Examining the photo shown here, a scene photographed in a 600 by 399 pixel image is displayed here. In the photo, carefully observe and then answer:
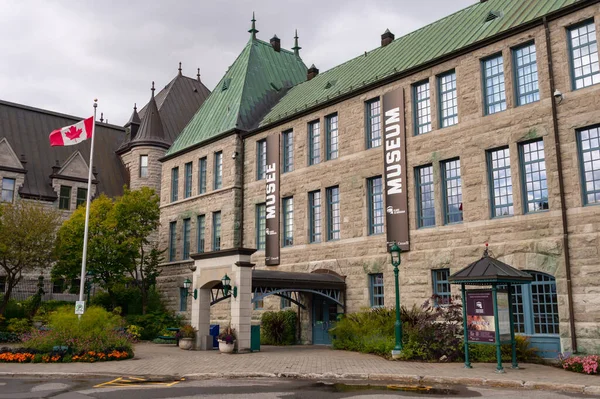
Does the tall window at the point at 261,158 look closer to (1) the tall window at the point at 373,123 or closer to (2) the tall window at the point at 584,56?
(1) the tall window at the point at 373,123

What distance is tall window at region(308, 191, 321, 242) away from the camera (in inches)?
1012

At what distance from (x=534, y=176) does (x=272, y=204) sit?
41.5ft

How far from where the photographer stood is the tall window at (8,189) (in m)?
40.2

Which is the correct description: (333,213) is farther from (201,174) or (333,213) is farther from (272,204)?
(201,174)

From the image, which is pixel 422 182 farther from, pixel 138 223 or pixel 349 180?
pixel 138 223

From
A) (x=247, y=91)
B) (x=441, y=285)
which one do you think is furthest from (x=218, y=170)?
(x=441, y=285)

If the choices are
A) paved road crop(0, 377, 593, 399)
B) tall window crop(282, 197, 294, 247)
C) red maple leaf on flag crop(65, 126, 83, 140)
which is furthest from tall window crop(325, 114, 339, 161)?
paved road crop(0, 377, 593, 399)

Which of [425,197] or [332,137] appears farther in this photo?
[332,137]

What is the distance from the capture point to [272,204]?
2753 cm

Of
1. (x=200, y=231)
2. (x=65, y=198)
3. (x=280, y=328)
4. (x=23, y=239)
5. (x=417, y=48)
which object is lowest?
(x=280, y=328)

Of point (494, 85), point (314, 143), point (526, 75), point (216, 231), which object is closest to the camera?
point (526, 75)

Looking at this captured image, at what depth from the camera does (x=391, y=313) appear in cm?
2028

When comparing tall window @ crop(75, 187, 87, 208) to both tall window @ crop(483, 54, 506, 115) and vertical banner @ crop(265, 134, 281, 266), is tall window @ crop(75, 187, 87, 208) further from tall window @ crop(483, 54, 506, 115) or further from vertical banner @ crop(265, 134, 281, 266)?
tall window @ crop(483, 54, 506, 115)

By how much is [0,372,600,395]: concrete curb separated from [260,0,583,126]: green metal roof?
39.5ft
